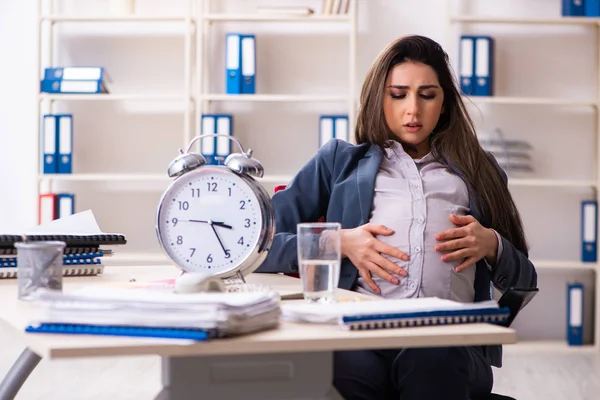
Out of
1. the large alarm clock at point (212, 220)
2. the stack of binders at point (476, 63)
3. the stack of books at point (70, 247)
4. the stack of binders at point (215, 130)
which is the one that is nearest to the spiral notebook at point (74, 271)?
the stack of books at point (70, 247)

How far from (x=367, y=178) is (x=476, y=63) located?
2.52 m

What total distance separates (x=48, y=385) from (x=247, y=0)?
222cm

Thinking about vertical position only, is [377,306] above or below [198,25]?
below

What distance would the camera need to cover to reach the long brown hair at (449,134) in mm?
1883

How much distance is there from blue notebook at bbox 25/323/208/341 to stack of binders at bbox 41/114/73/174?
11.1ft

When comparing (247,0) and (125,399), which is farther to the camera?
(247,0)

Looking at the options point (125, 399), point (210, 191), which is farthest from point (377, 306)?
point (125, 399)

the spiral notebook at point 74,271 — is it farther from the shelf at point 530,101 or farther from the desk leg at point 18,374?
the shelf at point 530,101

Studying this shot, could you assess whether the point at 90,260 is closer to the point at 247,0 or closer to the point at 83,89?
the point at 83,89

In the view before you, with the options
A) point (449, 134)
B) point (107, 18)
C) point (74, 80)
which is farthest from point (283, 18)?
point (449, 134)

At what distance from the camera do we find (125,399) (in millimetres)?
3135

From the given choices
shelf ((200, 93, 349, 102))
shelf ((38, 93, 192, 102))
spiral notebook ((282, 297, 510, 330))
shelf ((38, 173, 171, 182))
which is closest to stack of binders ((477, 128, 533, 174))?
shelf ((200, 93, 349, 102))

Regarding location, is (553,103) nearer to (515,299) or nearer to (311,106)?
(311,106)

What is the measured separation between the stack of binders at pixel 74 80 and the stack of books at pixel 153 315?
3354 mm
